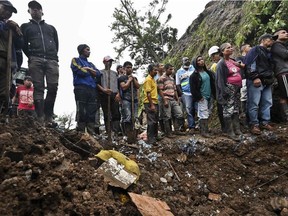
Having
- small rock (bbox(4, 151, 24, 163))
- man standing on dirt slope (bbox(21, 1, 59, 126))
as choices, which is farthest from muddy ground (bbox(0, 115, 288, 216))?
man standing on dirt slope (bbox(21, 1, 59, 126))

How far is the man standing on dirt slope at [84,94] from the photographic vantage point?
17.2 ft

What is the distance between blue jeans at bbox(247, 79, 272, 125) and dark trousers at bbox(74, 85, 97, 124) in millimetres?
3008

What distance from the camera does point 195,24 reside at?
1527 centimetres

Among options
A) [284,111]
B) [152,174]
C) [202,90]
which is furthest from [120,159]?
[284,111]

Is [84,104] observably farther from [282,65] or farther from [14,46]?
[282,65]

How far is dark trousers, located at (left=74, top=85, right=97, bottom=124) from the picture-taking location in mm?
5242

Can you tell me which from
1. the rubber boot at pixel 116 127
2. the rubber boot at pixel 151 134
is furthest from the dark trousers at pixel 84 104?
the rubber boot at pixel 116 127

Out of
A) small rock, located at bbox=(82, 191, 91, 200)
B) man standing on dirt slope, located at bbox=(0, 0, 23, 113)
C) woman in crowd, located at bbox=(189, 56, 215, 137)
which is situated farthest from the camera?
woman in crowd, located at bbox=(189, 56, 215, 137)

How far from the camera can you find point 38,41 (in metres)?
4.91

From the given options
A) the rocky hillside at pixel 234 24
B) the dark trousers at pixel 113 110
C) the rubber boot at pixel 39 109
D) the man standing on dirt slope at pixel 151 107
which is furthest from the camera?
the rocky hillside at pixel 234 24

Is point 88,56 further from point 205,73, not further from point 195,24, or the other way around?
point 195,24

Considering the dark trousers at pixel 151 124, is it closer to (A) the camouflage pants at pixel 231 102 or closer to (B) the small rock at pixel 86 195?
(A) the camouflage pants at pixel 231 102

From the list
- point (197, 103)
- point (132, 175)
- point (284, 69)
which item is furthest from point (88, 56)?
point (284, 69)

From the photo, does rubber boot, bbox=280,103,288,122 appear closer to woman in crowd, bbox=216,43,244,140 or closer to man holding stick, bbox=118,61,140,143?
woman in crowd, bbox=216,43,244,140
